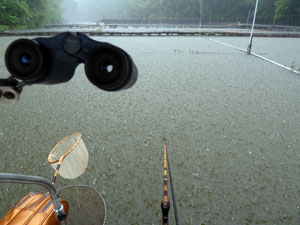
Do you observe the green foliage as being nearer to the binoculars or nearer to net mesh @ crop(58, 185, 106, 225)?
net mesh @ crop(58, 185, 106, 225)

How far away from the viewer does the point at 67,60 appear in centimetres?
105

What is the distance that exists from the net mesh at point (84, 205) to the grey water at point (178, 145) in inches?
3.9

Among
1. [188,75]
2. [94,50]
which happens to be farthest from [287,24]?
[94,50]

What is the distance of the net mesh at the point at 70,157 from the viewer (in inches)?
85.6

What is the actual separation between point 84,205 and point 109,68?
192cm

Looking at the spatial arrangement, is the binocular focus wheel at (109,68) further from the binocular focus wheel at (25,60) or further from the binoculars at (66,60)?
the binocular focus wheel at (25,60)

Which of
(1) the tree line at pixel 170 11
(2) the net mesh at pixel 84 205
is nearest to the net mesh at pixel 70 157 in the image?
(2) the net mesh at pixel 84 205

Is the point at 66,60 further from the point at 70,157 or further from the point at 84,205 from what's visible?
the point at 84,205

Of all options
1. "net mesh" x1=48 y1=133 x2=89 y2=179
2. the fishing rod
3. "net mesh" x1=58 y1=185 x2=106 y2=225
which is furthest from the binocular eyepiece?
"net mesh" x1=58 y1=185 x2=106 y2=225

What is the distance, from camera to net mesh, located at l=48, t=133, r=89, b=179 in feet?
7.13

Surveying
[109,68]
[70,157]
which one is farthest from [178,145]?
[109,68]

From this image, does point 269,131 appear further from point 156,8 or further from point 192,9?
point 156,8

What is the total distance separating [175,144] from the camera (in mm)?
3559

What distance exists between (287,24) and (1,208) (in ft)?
203
